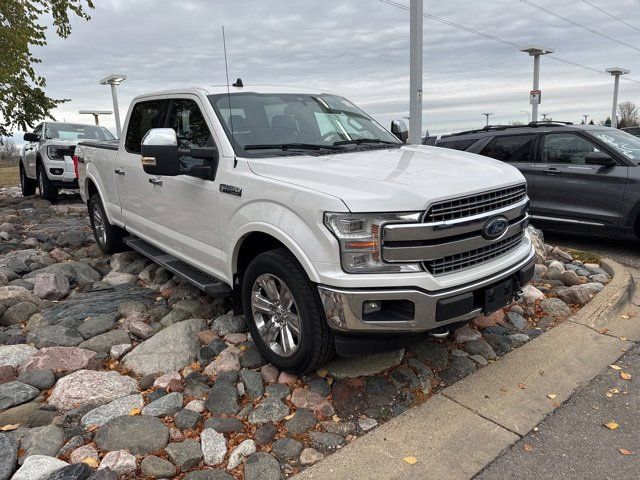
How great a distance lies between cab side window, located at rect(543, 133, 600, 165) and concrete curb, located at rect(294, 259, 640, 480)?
11.0ft

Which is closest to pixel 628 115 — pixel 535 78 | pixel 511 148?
pixel 535 78

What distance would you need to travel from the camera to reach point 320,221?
296 cm

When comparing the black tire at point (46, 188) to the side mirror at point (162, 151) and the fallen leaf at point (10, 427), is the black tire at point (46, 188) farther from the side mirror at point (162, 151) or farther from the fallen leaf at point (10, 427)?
the fallen leaf at point (10, 427)

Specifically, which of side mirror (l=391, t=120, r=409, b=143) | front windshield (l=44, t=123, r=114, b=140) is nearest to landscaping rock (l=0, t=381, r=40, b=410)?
side mirror (l=391, t=120, r=409, b=143)

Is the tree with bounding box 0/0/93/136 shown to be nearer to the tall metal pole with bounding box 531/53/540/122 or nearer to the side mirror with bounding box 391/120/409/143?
the side mirror with bounding box 391/120/409/143

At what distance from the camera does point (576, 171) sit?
6.99 m

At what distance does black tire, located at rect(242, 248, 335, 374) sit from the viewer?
3.10m

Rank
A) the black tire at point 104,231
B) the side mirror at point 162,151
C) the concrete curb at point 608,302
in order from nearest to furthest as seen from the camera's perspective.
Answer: the side mirror at point 162,151, the concrete curb at point 608,302, the black tire at point 104,231

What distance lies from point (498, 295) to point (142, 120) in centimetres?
390

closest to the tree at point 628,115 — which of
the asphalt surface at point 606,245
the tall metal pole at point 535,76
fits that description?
the tall metal pole at point 535,76

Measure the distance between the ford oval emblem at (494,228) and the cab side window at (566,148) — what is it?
441 centimetres

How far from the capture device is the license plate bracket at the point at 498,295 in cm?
323

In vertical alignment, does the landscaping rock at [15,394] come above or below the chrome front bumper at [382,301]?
below

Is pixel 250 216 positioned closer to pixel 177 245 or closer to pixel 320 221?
pixel 320 221
